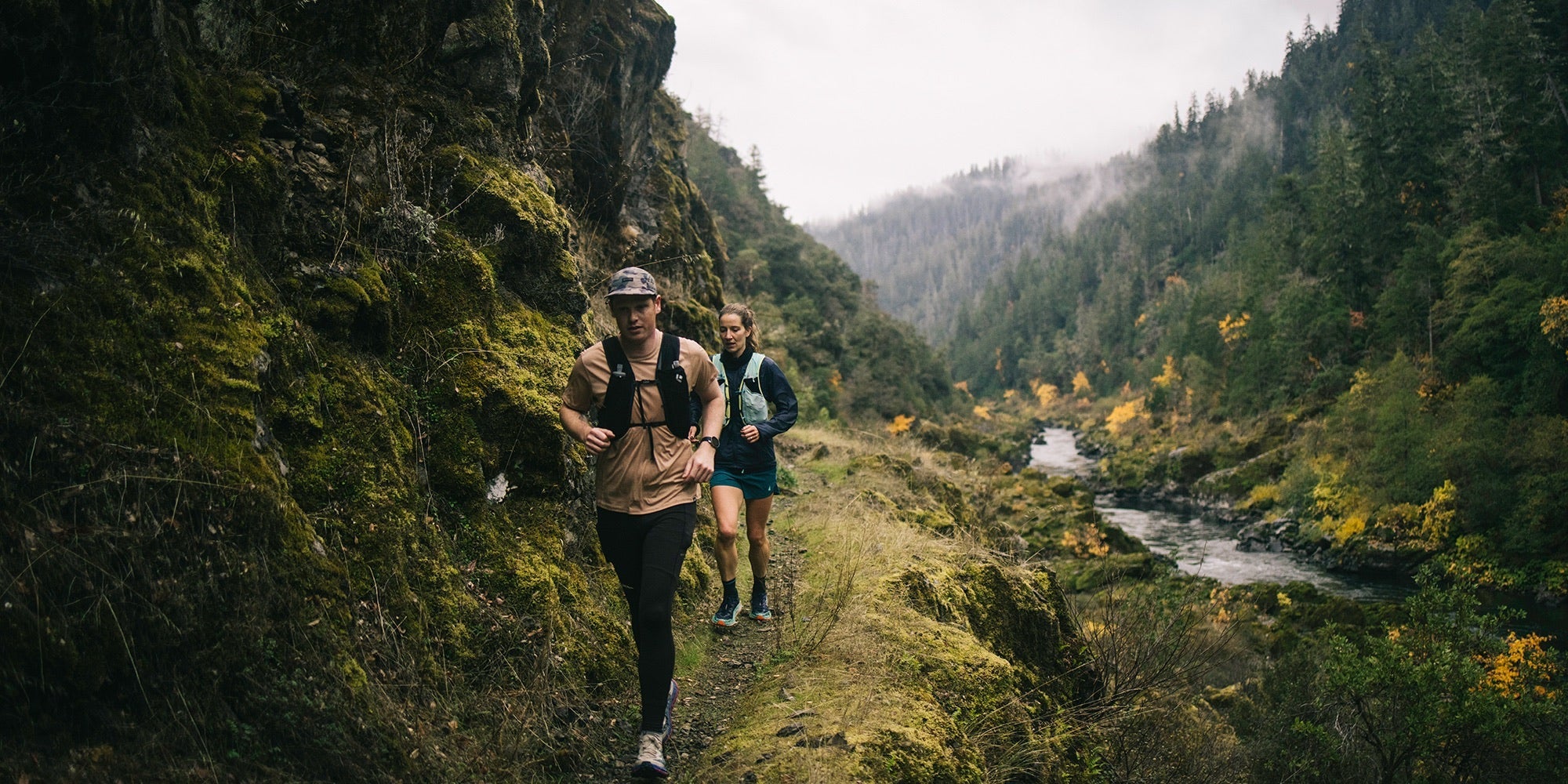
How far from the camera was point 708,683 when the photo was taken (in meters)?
4.73

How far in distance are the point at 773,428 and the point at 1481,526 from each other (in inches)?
1182

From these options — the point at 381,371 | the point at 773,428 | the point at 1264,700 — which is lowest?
the point at 1264,700

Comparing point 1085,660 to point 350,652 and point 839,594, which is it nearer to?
point 839,594

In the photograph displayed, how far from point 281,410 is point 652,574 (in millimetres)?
1694

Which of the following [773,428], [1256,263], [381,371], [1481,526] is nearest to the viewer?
[381,371]

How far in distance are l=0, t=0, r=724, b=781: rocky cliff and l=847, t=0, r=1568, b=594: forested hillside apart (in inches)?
835

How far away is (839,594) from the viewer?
18.3 feet

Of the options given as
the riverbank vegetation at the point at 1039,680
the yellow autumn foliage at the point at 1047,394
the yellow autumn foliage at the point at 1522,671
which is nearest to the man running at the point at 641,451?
the riverbank vegetation at the point at 1039,680

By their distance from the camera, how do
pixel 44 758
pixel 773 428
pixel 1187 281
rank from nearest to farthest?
pixel 44 758 → pixel 773 428 → pixel 1187 281

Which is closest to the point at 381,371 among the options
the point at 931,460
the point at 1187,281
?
the point at 931,460

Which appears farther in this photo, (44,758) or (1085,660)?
(1085,660)

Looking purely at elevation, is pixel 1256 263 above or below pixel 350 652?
above

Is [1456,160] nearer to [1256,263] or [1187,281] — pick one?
[1256,263]

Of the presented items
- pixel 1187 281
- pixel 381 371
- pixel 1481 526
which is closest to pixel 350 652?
pixel 381 371
